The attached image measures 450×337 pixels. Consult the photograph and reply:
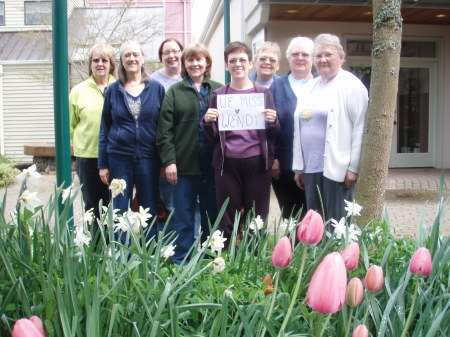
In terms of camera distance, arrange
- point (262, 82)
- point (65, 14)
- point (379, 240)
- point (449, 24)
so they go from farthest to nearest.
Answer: point (449, 24)
point (262, 82)
point (65, 14)
point (379, 240)

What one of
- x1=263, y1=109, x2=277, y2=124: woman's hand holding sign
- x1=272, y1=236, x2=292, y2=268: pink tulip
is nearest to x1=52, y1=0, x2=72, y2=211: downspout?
x1=263, y1=109, x2=277, y2=124: woman's hand holding sign

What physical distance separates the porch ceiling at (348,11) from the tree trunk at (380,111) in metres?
7.10

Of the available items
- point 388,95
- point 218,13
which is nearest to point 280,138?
point 388,95

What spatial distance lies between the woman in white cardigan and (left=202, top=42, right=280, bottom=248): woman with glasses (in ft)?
0.93

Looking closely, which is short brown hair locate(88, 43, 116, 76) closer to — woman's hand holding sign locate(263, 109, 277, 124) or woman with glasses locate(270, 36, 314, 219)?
woman with glasses locate(270, 36, 314, 219)

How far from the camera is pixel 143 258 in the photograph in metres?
1.76

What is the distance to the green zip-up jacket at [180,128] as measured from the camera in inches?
170

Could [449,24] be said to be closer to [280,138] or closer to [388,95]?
[280,138]

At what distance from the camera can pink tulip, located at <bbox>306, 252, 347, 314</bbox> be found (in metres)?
1.25

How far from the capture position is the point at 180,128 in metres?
4.38

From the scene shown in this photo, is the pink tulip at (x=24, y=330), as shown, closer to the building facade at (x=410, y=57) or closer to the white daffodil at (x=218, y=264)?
the white daffodil at (x=218, y=264)

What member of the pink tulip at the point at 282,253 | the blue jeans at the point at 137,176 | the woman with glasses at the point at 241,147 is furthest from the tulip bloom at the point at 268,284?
the blue jeans at the point at 137,176

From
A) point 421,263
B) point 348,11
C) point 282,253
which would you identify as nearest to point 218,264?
point 282,253

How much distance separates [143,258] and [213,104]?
2.55m
